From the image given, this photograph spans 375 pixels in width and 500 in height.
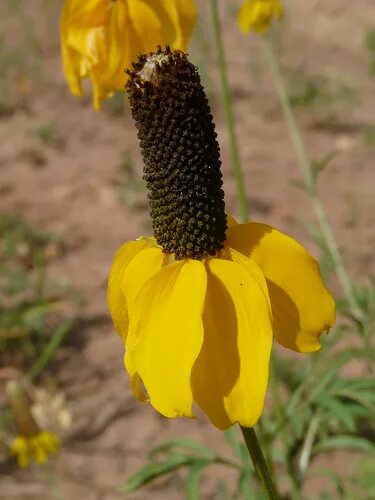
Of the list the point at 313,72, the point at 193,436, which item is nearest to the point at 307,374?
the point at 193,436

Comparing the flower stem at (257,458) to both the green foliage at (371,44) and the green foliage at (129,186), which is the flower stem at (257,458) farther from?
the green foliage at (371,44)

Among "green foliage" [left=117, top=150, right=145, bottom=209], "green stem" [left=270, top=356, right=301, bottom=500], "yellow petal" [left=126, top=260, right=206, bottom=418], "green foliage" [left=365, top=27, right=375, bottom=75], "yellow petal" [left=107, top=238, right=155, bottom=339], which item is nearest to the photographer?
"yellow petal" [left=126, top=260, right=206, bottom=418]

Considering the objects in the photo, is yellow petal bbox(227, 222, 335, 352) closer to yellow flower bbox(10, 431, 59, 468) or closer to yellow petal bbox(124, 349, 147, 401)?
yellow petal bbox(124, 349, 147, 401)

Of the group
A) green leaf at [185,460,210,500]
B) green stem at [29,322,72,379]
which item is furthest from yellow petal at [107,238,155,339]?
green stem at [29,322,72,379]

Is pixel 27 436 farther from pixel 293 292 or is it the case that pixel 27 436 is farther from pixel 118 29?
pixel 293 292

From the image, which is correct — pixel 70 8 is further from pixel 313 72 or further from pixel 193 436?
pixel 313 72

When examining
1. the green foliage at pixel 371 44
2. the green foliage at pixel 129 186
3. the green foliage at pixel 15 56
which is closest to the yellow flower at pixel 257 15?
the green foliage at pixel 129 186
